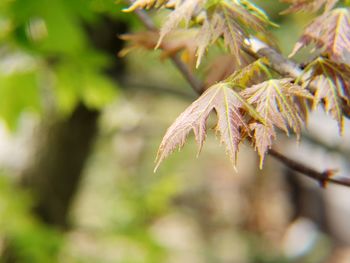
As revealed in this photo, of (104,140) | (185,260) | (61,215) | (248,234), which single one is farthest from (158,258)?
(248,234)

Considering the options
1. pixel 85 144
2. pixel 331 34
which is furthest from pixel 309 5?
pixel 85 144

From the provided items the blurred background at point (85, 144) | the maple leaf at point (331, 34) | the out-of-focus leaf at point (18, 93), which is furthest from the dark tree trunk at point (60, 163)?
the maple leaf at point (331, 34)

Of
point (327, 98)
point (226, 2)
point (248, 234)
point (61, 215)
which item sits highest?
point (226, 2)

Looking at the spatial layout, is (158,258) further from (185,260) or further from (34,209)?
(185,260)

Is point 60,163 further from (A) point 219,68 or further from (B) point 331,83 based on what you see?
(B) point 331,83

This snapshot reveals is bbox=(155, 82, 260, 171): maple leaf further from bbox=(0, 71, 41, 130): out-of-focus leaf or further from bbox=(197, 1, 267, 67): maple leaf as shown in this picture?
bbox=(0, 71, 41, 130): out-of-focus leaf

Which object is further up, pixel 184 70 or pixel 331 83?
pixel 331 83
